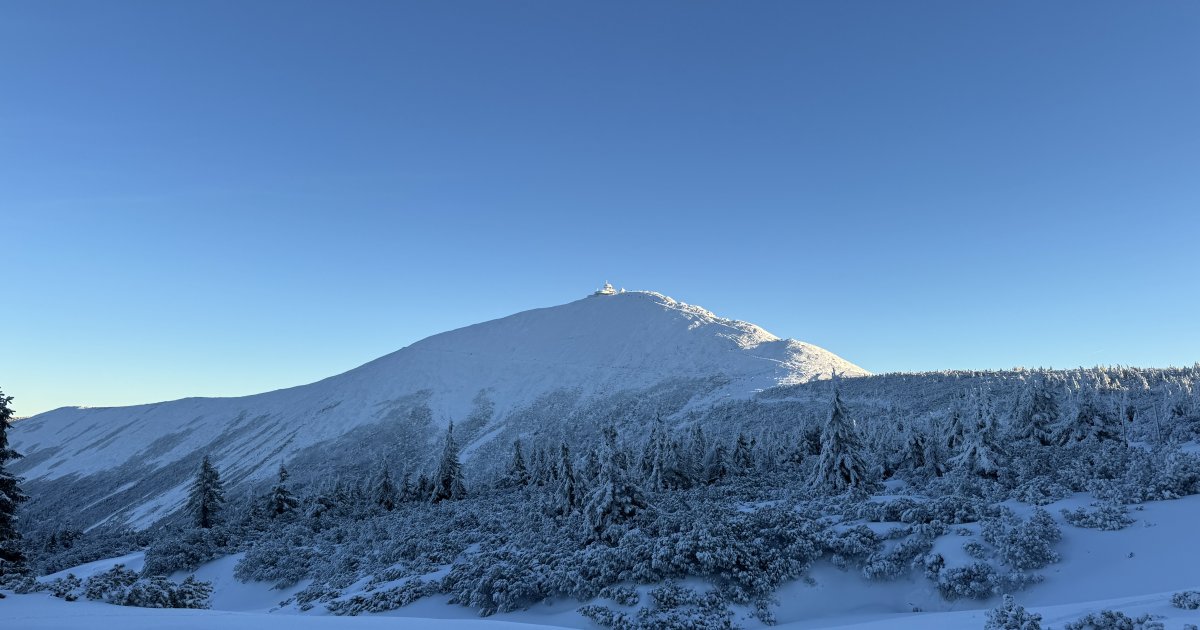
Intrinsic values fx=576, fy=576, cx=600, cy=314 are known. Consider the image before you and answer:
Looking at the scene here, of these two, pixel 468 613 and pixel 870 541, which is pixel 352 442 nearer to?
pixel 468 613

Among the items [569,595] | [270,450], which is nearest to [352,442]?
[270,450]

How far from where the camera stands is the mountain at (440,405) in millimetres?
88062

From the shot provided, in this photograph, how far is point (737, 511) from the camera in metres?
27.6

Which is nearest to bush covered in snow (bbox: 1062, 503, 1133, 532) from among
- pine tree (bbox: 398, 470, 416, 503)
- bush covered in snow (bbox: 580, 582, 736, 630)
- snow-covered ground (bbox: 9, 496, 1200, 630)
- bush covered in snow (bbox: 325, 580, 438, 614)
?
snow-covered ground (bbox: 9, 496, 1200, 630)

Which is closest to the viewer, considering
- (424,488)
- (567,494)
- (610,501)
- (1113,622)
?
(1113,622)

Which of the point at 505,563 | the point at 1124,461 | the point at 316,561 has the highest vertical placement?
the point at 1124,461

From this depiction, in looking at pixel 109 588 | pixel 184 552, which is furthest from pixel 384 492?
pixel 109 588

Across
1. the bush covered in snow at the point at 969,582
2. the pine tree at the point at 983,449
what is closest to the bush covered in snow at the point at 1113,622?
the bush covered in snow at the point at 969,582

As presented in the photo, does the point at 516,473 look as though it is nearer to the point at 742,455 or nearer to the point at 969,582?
the point at 742,455

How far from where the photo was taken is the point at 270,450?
329 feet

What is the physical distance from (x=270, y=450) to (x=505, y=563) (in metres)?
95.1

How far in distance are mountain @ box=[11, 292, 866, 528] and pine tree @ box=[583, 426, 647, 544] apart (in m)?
48.6

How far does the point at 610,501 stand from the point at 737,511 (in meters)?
6.21

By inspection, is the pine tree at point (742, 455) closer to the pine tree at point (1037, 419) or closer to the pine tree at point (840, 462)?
the pine tree at point (840, 462)
